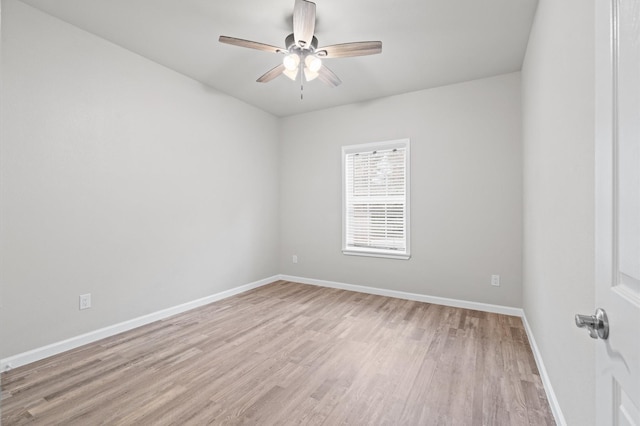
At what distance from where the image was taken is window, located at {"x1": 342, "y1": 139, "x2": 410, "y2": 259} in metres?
3.93

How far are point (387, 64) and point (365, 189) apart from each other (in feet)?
5.53

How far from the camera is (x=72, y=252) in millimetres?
2459

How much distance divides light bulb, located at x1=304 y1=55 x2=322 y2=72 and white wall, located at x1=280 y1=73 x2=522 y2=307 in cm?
178

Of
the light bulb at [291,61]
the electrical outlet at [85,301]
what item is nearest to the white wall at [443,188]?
the light bulb at [291,61]

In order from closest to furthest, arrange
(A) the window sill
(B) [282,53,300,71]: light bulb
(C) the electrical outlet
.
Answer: (B) [282,53,300,71]: light bulb < (C) the electrical outlet < (A) the window sill

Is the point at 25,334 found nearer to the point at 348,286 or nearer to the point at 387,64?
the point at 348,286

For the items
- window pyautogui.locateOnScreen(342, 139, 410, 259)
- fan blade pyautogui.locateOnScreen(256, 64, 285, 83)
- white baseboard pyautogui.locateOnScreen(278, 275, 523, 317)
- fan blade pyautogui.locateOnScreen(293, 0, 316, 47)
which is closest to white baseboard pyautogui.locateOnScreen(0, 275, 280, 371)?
white baseboard pyautogui.locateOnScreen(278, 275, 523, 317)

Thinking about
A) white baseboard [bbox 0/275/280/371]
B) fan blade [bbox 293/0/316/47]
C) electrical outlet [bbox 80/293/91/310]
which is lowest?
white baseboard [bbox 0/275/280/371]

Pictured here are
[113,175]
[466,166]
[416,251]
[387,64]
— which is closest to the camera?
[113,175]

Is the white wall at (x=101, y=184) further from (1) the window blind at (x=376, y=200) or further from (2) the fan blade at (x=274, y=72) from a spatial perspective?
(1) the window blind at (x=376, y=200)

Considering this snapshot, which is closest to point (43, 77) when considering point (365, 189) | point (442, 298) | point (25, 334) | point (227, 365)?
point (25, 334)

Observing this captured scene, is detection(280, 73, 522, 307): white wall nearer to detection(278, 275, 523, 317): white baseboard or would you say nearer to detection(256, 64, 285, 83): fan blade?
detection(278, 275, 523, 317): white baseboard

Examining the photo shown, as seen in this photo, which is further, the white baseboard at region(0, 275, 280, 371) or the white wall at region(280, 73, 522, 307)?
the white wall at region(280, 73, 522, 307)

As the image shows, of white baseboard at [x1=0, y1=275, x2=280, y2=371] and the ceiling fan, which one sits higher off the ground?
the ceiling fan
